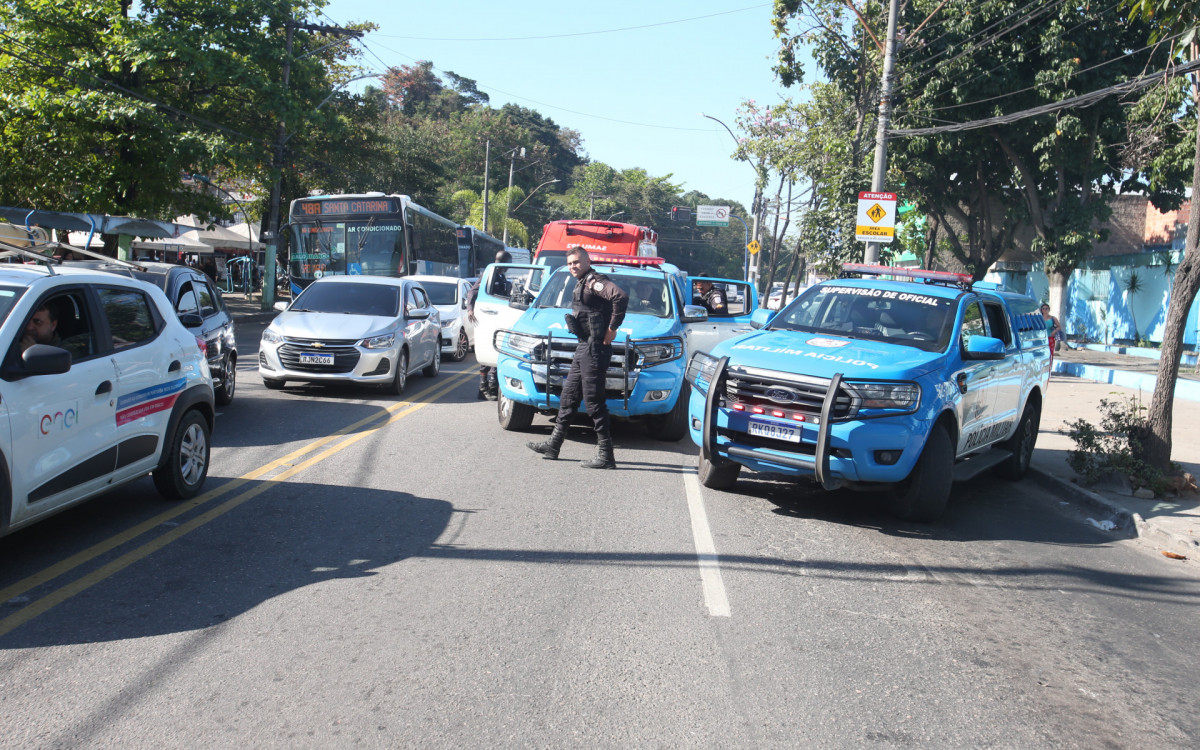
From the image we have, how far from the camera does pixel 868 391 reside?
7.00 meters

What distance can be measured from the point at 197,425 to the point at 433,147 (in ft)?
187

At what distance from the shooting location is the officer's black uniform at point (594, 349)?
8781mm

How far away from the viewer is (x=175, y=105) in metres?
26.0

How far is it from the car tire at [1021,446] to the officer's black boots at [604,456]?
160 inches

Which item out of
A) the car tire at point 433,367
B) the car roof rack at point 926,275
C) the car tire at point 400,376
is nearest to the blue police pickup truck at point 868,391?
the car roof rack at point 926,275

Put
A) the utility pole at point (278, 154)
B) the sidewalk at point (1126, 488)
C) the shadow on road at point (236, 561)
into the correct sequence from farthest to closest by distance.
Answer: the utility pole at point (278, 154) < the sidewalk at point (1126, 488) < the shadow on road at point (236, 561)

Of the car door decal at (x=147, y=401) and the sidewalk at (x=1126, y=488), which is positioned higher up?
the car door decal at (x=147, y=401)

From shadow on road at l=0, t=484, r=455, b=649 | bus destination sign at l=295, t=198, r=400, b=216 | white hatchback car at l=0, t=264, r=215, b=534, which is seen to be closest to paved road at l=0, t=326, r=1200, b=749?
shadow on road at l=0, t=484, r=455, b=649

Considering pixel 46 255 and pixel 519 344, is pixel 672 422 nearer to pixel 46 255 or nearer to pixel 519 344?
pixel 519 344

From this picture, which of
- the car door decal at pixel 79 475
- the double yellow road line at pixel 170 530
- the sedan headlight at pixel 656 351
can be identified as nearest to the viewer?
the double yellow road line at pixel 170 530

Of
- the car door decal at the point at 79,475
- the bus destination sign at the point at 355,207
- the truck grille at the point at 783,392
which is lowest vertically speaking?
the car door decal at the point at 79,475

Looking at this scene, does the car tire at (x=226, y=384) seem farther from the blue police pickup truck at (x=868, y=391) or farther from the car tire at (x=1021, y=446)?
the car tire at (x=1021, y=446)

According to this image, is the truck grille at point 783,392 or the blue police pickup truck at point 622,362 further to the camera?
the blue police pickup truck at point 622,362

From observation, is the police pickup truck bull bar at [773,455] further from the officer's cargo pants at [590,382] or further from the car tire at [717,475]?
the officer's cargo pants at [590,382]
